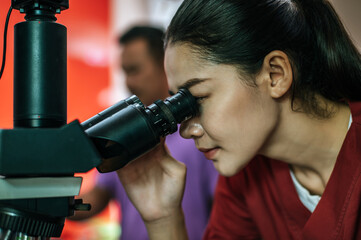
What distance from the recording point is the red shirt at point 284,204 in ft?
2.64

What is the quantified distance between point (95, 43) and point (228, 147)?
1988 millimetres

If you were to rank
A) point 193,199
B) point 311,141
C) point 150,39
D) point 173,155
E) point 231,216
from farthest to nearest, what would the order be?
1. point 150,39
2. point 173,155
3. point 193,199
4. point 231,216
5. point 311,141

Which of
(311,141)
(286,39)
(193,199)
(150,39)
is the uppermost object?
(150,39)

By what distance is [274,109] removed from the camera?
848 millimetres

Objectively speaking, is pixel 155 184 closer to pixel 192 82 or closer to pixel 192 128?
pixel 192 128

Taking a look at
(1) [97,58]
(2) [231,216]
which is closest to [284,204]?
(2) [231,216]

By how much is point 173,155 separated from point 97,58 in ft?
4.44

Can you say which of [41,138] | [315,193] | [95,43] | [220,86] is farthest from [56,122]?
[95,43]

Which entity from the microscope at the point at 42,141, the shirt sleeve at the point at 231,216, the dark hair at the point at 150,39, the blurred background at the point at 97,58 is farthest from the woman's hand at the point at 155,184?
the blurred background at the point at 97,58

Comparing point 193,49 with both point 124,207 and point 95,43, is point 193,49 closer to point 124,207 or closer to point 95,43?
point 124,207

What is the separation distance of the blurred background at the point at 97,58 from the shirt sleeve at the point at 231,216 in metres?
1.18

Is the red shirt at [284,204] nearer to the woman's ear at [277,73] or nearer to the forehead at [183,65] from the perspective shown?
the woman's ear at [277,73]

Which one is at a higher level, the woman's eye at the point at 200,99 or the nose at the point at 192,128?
the woman's eye at the point at 200,99

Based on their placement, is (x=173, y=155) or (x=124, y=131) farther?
(x=173, y=155)
